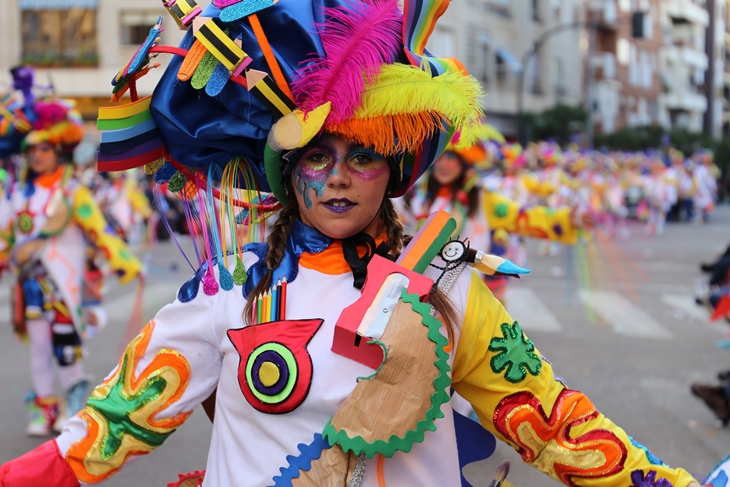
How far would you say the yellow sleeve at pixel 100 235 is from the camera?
535cm

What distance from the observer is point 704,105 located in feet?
198

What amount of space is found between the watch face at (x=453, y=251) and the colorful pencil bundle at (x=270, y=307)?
37 centimetres

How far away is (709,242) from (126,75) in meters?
18.8

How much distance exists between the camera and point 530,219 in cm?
521

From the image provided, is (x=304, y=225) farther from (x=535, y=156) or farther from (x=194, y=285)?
(x=535, y=156)

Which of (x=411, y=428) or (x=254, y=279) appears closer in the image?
(x=411, y=428)

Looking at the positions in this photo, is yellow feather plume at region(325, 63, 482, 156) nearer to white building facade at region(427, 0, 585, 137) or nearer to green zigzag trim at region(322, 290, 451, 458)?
green zigzag trim at region(322, 290, 451, 458)

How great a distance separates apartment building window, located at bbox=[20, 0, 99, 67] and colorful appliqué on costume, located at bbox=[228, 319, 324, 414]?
91.6 feet

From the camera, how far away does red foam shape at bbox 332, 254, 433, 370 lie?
1733 millimetres

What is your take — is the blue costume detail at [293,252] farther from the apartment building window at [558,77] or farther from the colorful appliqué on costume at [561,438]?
the apartment building window at [558,77]

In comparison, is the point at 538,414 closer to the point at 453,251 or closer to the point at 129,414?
the point at 453,251

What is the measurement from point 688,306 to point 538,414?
8.67m

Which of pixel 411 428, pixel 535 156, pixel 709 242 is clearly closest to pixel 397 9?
pixel 411 428

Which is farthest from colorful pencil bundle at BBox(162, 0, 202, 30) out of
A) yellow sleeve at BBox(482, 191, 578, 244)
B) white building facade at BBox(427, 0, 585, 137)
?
white building facade at BBox(427, 0, 585, 137)
